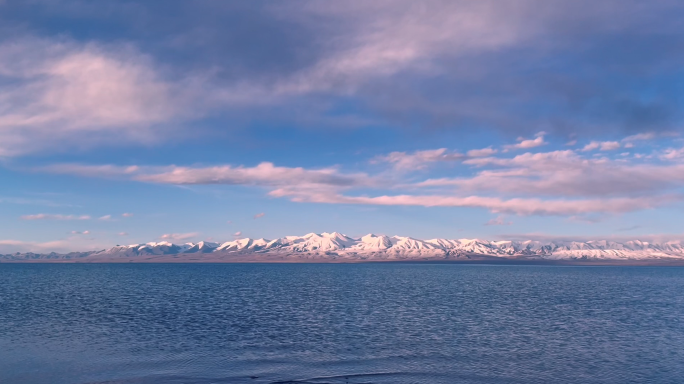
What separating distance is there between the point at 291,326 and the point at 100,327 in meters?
23.5

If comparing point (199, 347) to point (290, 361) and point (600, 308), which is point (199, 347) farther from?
point (600, 308)

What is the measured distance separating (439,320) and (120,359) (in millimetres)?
39873

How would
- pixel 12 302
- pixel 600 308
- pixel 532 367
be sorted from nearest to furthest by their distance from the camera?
→ 1. pixel 532 367
2. pixel 600 308
3. pixel 12 302

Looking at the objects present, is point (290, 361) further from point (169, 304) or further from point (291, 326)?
point (169, 304)

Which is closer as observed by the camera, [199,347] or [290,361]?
[290,361]

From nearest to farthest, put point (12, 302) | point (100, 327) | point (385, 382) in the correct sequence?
point (385, 382) → point (100, 327) → point (12, 302)

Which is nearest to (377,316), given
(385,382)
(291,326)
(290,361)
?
(291,326)

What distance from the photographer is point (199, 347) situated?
50.8 meters

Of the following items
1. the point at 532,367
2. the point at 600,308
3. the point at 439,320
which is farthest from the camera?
the point at 600,308

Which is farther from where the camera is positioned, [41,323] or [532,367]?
[41,323]

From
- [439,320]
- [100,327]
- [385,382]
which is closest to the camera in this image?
[385,382]

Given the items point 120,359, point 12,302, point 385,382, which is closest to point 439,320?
point 385,382

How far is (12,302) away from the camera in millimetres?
94562

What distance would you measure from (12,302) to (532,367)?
305 ft
